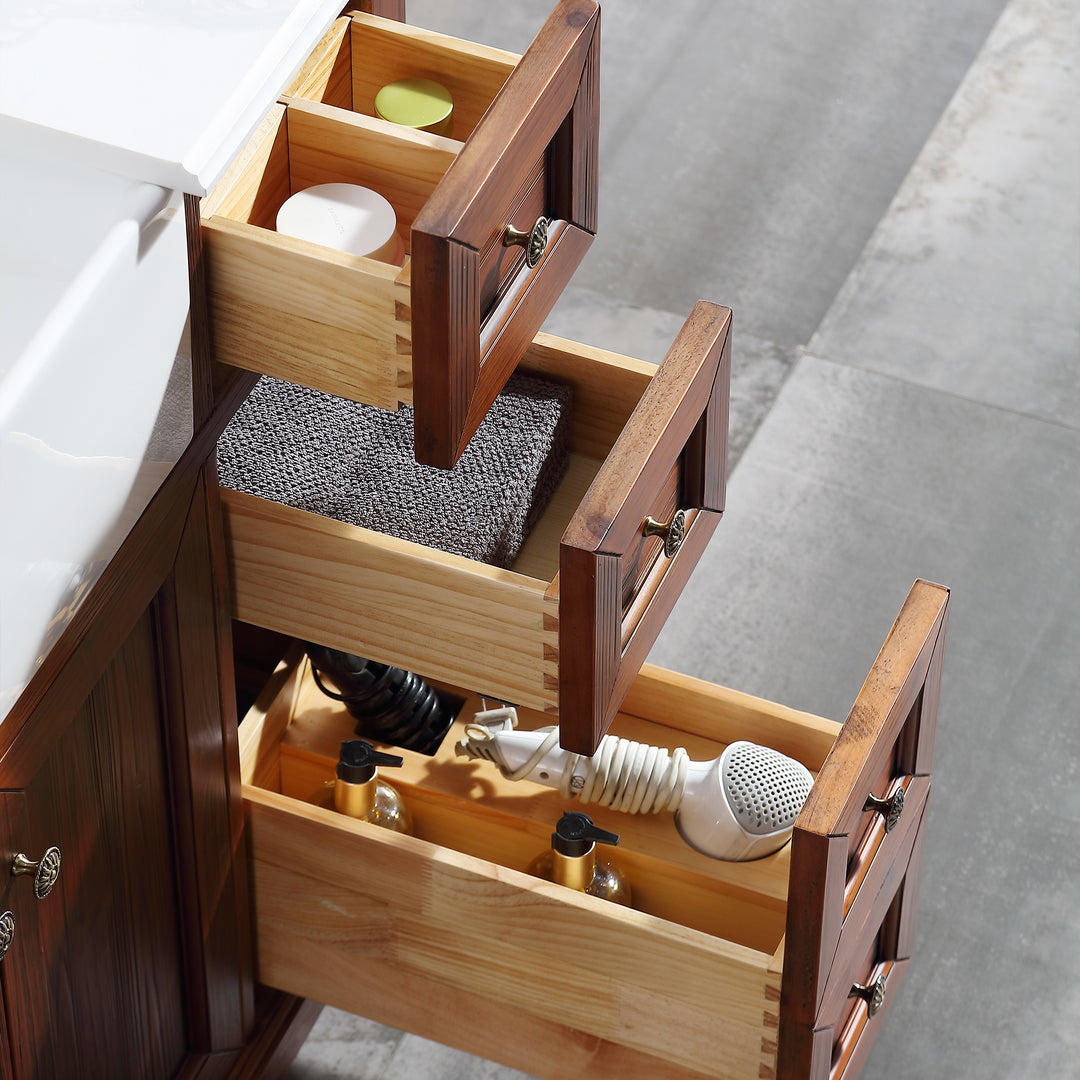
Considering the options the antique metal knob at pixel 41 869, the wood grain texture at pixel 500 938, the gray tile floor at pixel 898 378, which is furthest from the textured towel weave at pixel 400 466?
the gray tile floor at pixel 898 378

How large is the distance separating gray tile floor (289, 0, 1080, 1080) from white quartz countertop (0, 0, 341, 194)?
3.13 feet

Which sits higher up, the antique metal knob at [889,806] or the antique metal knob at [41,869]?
the antique metal knob at [41,869]

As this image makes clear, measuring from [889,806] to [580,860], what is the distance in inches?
8.4

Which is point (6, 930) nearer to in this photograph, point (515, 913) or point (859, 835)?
point (515, 913)

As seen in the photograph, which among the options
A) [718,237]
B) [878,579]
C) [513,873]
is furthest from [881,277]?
[513,873]

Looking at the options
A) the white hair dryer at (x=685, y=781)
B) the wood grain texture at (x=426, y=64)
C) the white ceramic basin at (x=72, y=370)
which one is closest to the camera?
the white ceramic basin at (x=72, y=370)

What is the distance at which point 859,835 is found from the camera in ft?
3.17

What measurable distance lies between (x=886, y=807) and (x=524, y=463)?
341mm

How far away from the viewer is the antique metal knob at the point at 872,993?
42.4 inches

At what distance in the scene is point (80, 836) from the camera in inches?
34.2

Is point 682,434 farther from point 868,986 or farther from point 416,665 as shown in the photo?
point 868,986

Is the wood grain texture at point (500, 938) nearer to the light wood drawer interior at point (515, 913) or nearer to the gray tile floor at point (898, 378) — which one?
the light wood drawer interior at point (515, 913)

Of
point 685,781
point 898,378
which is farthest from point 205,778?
point 898,378

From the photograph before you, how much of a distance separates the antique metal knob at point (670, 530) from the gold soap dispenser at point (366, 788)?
0.92 ft
